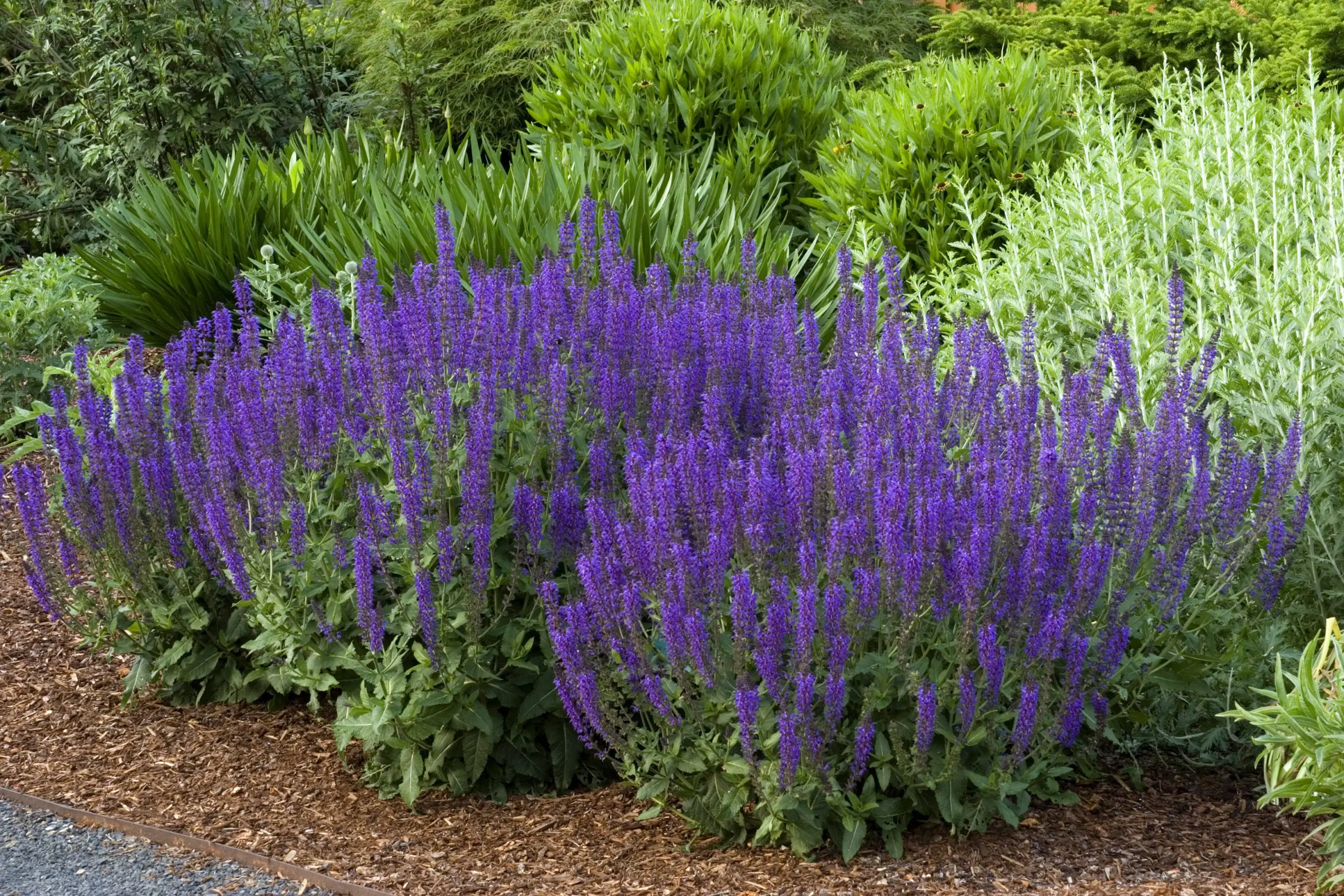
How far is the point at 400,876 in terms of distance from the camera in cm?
338

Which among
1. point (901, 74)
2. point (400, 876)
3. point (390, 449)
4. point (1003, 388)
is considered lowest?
point (400, 876)

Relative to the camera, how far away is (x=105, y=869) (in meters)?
3.55

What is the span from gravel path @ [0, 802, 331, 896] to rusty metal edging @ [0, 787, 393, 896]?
16 mm

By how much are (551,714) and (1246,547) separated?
1.80m

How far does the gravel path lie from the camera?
3422 millimetres

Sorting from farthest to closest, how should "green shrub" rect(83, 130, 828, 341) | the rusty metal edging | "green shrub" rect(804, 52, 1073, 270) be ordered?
"green shrub" rect(804, 52, 1073, 270) → "green shrub" rect(83, 130, 828, 341) → the rusty metal edging

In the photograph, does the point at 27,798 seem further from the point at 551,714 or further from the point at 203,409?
the point at 551,714

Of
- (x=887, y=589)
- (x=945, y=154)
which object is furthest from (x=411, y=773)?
(x=945, y=154)

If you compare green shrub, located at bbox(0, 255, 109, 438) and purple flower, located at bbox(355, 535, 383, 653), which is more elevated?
green shrub, located at bbox(0, 255, 109, 438)

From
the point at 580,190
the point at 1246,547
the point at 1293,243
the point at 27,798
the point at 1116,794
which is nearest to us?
the point at 1246,547

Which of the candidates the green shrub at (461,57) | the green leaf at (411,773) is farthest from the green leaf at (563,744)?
the green shrub at (461,57)

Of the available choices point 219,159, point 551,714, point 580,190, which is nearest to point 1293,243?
point 580,190

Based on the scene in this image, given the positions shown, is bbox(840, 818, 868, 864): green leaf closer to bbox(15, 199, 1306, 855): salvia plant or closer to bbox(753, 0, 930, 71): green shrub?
bbox(15, 199, 1306, 855): salvia plant

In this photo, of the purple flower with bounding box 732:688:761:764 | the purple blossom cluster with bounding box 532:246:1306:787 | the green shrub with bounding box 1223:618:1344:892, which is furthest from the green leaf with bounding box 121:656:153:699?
the green shrub with bounding box 1223:618:1344:892
